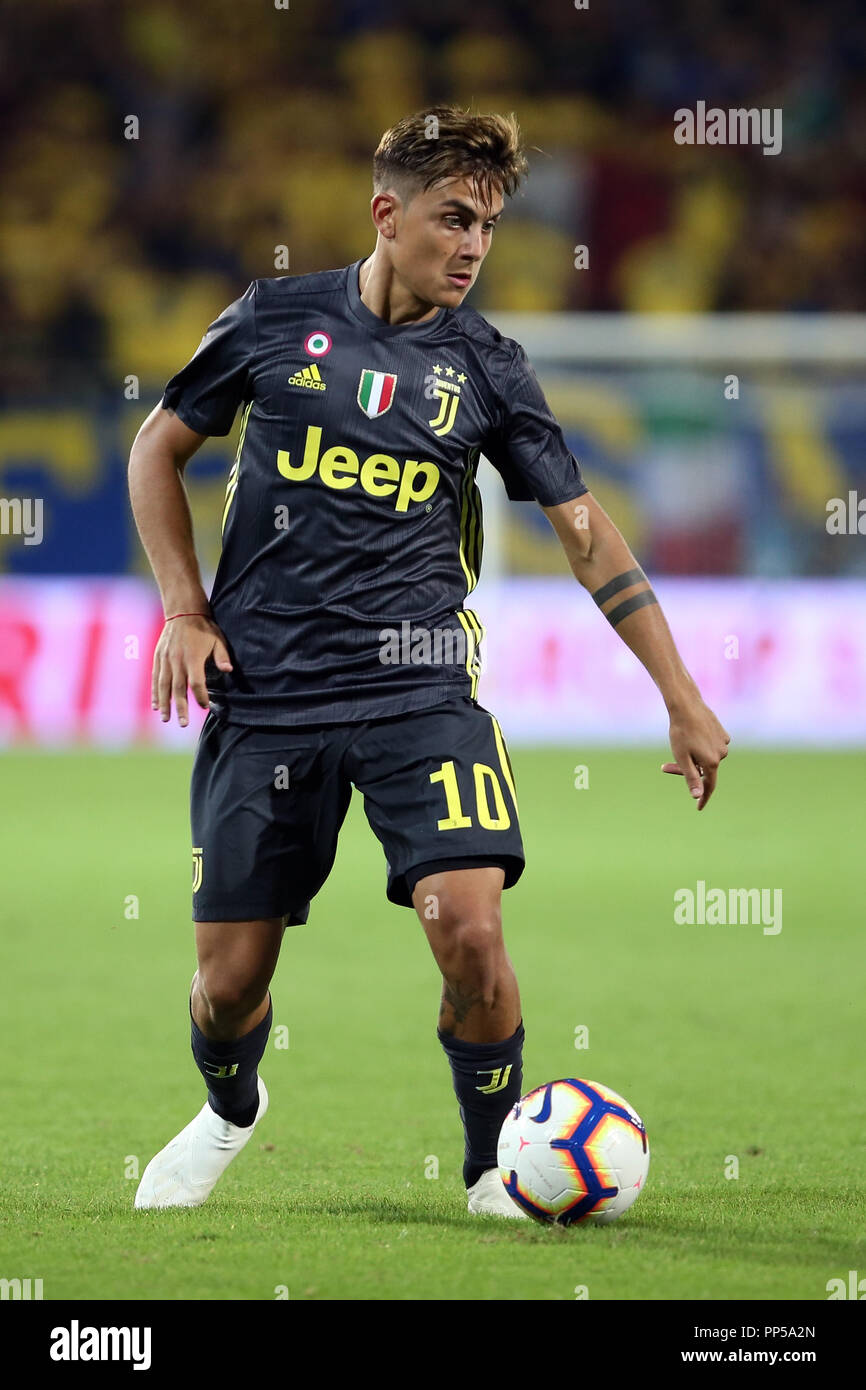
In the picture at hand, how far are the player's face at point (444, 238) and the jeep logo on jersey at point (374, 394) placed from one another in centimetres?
20

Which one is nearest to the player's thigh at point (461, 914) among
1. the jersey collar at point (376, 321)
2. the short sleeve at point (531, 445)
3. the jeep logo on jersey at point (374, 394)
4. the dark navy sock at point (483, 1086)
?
the dark navy sock at point (483, 1086)

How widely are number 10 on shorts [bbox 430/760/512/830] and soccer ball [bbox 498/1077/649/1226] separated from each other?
57 cm

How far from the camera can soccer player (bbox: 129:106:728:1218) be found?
3.82 meters

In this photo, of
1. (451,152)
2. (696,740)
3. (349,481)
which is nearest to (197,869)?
(349,481)

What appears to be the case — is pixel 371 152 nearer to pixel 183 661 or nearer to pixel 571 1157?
pixel 183 661

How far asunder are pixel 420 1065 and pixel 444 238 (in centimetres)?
→ 282

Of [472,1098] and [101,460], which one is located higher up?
[101,460]

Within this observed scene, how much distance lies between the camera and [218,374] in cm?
398

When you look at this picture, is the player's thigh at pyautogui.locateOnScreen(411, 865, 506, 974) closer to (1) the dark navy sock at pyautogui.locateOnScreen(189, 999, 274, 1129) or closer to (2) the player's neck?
(1) the dark navy sock at pyautogui.locateOnScreen(189, 999, 274, 1129)

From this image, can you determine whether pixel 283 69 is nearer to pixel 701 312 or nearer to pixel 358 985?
pixel 701 312

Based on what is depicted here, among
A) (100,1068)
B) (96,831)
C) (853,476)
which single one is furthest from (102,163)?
(100,1068)

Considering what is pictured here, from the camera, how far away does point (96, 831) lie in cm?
1027

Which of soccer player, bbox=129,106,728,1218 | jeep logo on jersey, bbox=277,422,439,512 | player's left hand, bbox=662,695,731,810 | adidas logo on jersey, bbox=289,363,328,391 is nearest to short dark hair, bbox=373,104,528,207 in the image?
soccer player, bbox=129,106,728,1218

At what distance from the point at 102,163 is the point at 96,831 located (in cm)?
1276
